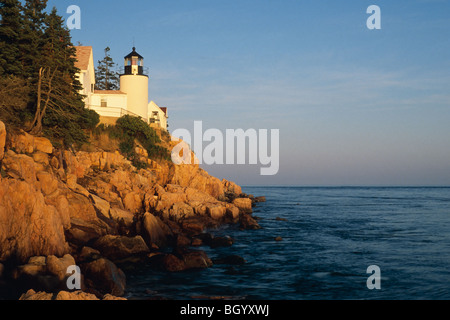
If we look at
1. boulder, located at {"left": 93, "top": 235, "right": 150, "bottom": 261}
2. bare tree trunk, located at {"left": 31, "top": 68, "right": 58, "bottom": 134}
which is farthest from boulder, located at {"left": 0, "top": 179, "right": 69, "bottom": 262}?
bare tree trunk, located at {"left": 31, "top": 68, "right": 58, "bottom": 134}

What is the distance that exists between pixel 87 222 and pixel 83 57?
2759 centimetres

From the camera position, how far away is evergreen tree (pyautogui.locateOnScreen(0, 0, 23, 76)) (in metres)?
25.5

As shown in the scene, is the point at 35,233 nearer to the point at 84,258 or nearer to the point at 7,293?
the point at 84,258

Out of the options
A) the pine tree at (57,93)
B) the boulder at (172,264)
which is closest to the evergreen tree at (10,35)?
the pine tree at (57,93)

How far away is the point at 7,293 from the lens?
38.2 feet

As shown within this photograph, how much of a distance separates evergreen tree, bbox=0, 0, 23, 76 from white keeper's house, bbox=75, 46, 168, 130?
43.6 feet

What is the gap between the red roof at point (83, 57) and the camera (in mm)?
40625

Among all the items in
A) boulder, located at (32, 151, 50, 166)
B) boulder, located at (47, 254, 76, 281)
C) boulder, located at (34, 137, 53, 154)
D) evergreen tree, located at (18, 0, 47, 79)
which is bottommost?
boulder, located at (47, 254, 76, 281)

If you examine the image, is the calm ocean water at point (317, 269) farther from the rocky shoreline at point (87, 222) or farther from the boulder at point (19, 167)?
the boulder at point (19, 167)

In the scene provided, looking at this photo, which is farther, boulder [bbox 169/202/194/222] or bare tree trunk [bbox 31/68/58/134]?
boulder [bbox 169/202/194/222]

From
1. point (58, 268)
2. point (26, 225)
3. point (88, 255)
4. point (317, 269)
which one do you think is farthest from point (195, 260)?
point (26, 225)
